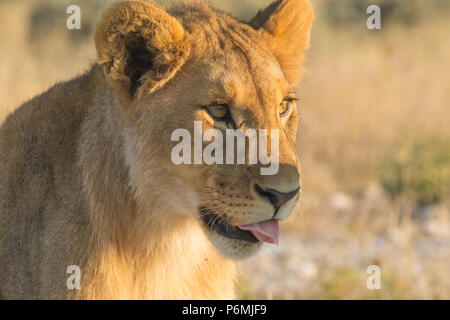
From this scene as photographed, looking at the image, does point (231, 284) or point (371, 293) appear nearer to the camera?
point (231, 284)

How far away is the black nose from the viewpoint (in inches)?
127

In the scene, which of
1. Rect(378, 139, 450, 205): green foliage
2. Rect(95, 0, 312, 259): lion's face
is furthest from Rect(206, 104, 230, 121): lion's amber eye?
Rect(378, 139, 450, 205): green foliage

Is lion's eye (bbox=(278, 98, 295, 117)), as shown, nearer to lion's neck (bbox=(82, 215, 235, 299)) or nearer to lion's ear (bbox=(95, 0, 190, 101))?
lion's ear (bbox=(95, 0, 190, 101))

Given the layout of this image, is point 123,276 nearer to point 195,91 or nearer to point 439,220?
point 195,91

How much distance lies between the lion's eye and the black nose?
55 cm

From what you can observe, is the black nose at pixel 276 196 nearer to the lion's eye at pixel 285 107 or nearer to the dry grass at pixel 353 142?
the lion's eye at pixel 285 107

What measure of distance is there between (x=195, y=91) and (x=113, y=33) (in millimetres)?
453

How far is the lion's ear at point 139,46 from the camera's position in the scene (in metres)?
3.48

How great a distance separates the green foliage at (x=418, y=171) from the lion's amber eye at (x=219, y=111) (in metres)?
5.15

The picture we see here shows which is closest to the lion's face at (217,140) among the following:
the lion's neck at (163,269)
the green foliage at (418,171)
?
the lion's neck at (163,269)

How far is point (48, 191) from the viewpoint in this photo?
373 cm
